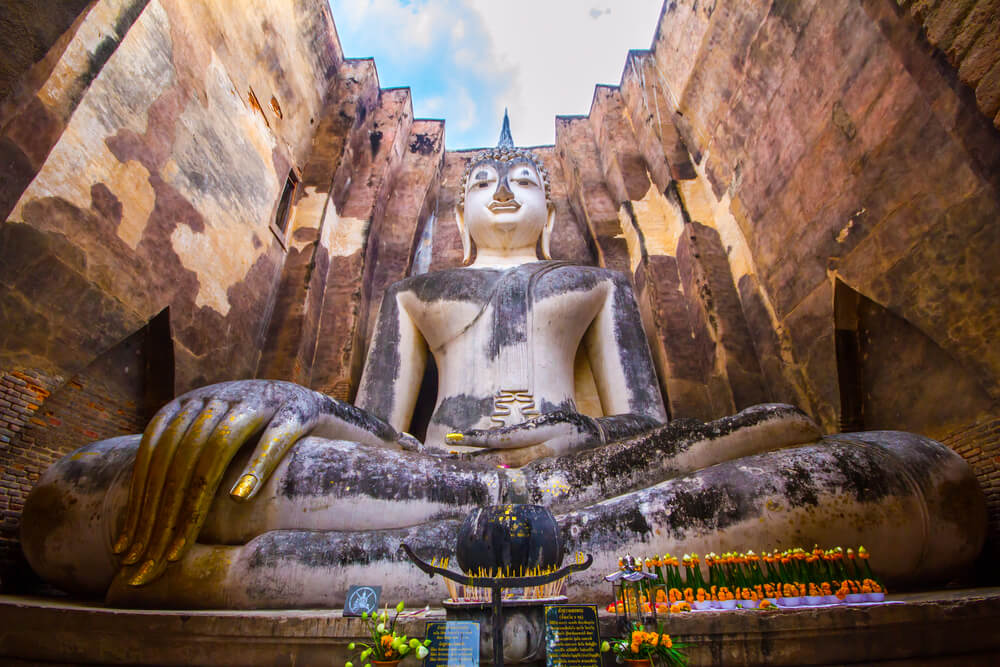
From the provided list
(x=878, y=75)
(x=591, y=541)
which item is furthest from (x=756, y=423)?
(x=878, y=75)

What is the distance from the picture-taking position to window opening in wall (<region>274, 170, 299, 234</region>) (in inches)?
204

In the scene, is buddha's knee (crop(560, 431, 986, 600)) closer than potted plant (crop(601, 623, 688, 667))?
No

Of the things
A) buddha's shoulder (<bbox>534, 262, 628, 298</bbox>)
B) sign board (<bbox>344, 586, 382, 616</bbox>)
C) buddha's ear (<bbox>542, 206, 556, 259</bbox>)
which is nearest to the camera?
sign board (<bbox>344, 586, 382, 616</bbox>)

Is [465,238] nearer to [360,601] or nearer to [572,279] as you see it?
[572,279]

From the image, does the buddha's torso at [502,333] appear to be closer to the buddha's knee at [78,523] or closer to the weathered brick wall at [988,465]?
the buddha's knee at [78,523]

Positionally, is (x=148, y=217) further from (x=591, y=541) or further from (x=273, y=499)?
(x=591, y=541)

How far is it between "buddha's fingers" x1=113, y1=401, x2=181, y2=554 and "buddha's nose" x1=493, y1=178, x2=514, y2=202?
3.16 meters

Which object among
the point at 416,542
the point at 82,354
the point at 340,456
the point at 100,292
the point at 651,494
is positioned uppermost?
the point at 100,292

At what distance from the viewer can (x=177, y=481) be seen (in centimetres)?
208

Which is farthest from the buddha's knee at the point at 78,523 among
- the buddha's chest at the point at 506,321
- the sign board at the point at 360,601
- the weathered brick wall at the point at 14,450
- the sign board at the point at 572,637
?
the buddha's chest at the point at 506,321

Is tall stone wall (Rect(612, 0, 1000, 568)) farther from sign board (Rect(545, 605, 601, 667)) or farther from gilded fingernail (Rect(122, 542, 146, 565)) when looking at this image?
gilded fingernail (Rect(122, 542, 146, 565))

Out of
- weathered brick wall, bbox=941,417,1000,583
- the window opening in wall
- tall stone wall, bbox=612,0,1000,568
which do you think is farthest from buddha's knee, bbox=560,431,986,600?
the window opening in wall

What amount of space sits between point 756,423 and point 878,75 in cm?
260

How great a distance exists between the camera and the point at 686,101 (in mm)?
5422
